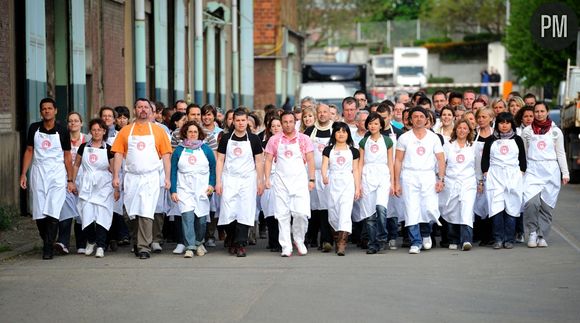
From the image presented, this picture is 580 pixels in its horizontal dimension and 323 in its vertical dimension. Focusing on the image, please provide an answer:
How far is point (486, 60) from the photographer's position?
94.4m

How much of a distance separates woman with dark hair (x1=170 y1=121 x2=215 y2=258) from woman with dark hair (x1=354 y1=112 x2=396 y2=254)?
1807 mm

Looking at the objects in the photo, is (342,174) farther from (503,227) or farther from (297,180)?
(503,227)

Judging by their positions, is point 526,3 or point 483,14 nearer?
point 526,3

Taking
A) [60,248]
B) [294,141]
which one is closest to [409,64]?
[294,141]

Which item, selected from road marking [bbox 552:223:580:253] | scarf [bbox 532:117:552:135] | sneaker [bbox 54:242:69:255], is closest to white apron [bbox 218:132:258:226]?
sneaker [bbox 54:242:69:255]

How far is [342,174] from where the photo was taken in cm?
1516

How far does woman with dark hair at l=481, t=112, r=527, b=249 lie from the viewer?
1562 cm

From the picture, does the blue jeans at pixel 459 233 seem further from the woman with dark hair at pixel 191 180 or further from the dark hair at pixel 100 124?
the dark hair at pixel 100 124

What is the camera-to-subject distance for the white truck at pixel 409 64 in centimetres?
8212

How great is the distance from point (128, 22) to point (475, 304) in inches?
705

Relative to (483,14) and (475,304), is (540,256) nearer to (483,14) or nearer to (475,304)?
(475,304)

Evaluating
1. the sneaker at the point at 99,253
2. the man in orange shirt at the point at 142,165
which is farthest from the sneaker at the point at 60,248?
the man in orange shirt at the point at 142,165

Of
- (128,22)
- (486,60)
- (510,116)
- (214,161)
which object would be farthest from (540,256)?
(486,60)

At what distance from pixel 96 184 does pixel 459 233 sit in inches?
171
